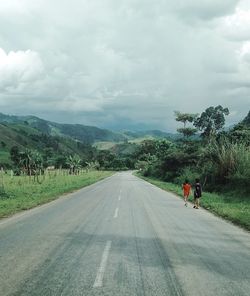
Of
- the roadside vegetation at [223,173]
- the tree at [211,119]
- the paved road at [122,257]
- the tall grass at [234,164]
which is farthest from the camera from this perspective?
the tree at [211,119]

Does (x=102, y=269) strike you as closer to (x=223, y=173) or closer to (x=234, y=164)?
(x=234, y=164)

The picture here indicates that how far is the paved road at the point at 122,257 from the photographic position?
274 inches

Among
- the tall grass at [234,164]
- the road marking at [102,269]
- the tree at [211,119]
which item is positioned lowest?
the road marking at [102,269]

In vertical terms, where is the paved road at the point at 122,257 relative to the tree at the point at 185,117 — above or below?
below

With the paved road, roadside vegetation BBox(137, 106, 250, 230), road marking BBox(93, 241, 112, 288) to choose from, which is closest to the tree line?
roadside vegetation BBox(137, 106, 250, 230)

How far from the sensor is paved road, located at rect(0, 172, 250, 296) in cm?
696

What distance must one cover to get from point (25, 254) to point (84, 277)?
2509 millimetres

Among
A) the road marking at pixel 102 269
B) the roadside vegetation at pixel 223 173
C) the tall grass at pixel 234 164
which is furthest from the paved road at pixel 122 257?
the tall grass at pixel 234 164

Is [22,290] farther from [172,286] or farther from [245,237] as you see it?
[245,237]

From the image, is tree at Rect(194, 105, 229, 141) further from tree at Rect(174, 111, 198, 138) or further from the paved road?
the paved road

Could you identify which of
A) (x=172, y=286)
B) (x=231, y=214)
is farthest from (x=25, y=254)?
(x=231, y=214)

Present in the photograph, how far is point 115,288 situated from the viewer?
6.84 m

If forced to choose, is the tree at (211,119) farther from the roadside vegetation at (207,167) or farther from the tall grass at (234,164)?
the tall grass at (234,164)

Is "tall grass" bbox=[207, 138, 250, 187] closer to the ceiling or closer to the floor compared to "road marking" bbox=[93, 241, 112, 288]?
closer to the ceiling
